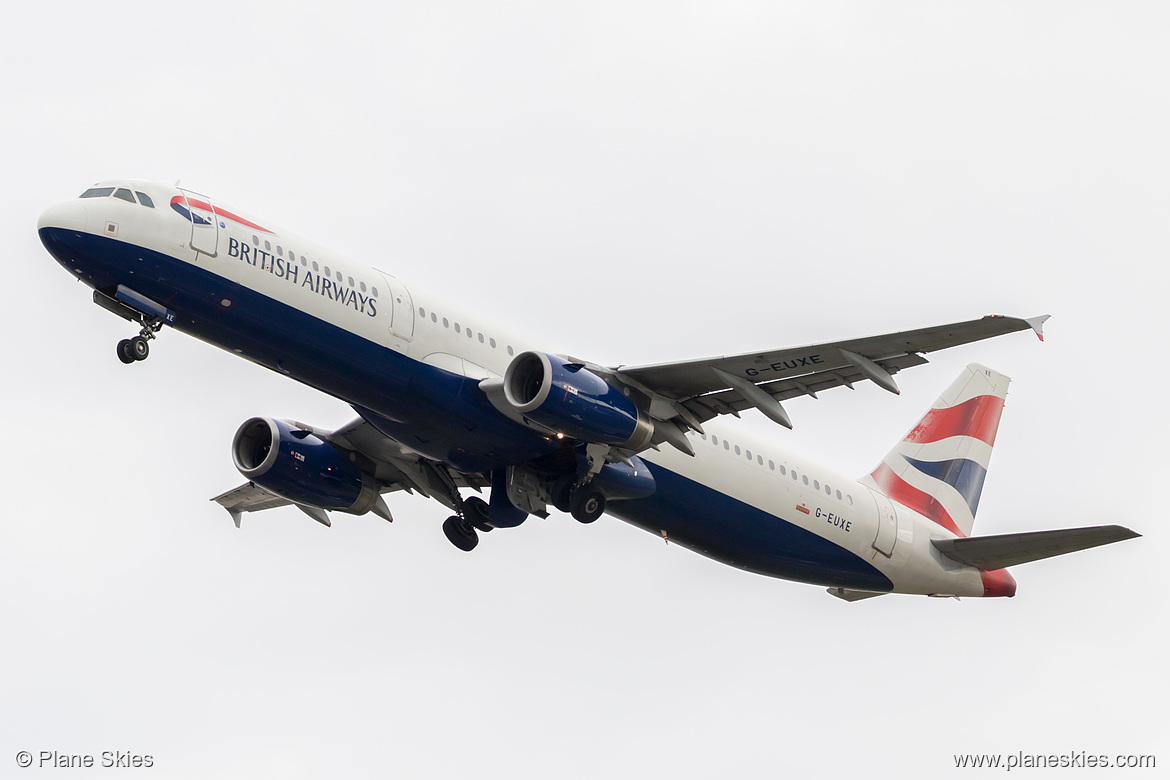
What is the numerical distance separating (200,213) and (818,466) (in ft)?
52.3

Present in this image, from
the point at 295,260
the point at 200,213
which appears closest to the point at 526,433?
the point at 295,260

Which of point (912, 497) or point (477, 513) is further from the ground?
point (912, 497)

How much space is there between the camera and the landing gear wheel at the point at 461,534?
108 ft

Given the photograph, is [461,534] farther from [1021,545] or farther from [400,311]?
[1021,545]

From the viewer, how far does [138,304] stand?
24922 mm

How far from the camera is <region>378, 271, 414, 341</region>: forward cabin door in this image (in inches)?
1054

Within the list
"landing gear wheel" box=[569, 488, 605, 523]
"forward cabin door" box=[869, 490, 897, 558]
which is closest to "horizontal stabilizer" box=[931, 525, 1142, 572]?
"forward cabin door" box=[869, 490, 897, 558]

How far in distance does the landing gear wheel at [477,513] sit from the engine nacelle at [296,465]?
2724 mm

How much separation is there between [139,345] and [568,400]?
7.94 meters

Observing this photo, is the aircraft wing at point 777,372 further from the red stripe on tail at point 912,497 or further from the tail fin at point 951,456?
the tail fin at point 951,456

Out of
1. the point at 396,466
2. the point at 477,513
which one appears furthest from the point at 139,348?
the point at 477,513

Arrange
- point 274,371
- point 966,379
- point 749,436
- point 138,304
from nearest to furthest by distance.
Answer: point 138,304 → point 274,371 → point 749,436 → point 966,379

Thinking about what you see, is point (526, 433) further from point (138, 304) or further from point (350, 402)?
point (138, 304)

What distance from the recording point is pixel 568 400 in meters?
26.4
